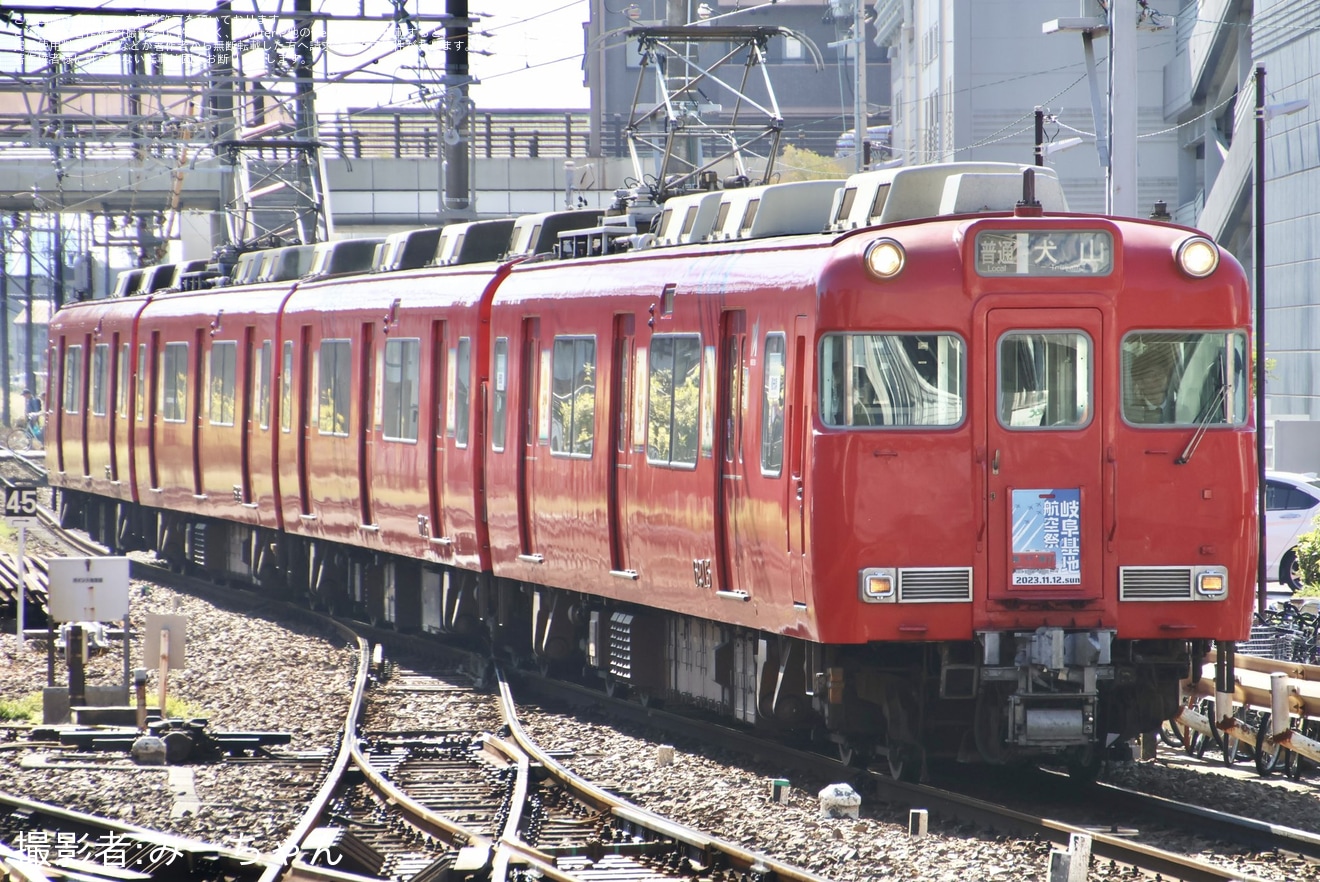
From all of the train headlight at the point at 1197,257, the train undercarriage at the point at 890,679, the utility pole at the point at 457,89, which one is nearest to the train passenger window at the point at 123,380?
the utility pole at the point at 457,89

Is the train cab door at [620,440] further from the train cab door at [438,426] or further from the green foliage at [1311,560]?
the green foliage at [1311,560]

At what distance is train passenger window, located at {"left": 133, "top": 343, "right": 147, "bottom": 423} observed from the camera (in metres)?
24.2

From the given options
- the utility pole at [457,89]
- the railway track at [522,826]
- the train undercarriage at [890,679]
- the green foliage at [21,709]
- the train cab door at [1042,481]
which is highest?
the utility pole at [457,89]

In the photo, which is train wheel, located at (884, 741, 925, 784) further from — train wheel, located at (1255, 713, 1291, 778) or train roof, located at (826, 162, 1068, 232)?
train roof, located at (826, 162, 1068, 232)

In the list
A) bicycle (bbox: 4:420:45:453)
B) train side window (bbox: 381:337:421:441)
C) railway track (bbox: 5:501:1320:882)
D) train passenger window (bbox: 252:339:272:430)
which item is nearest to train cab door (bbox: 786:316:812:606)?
railway track (bbox: 5:501:1320:882)

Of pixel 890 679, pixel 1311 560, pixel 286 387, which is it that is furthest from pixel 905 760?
pixel 286 387

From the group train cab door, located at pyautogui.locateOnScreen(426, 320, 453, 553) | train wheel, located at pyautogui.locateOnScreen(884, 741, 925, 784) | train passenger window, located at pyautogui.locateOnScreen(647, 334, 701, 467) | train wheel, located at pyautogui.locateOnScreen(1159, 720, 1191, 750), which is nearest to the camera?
train wheel, located at pyautogui.locateOnScreen(884, 741, 925, 784)

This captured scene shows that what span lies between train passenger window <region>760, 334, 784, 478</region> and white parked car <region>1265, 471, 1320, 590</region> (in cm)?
1251

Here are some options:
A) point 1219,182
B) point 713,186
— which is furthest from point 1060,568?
point 1219,182

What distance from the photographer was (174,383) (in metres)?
23.2

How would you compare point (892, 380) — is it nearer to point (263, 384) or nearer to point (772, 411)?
point (772, 411)

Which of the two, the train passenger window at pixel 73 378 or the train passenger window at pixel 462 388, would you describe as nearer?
the train passenger window at pixel 462 388

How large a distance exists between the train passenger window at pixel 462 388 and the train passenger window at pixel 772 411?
4.79 m

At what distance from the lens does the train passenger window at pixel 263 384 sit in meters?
20.0
